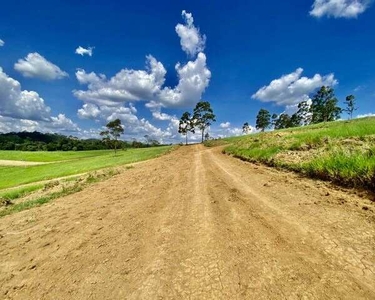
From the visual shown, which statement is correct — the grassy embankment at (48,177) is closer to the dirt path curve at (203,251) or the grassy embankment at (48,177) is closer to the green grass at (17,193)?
the green grass at (17,193)

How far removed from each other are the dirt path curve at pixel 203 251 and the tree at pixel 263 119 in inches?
3540

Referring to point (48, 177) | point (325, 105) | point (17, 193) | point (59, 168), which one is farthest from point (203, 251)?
point (325, 105)

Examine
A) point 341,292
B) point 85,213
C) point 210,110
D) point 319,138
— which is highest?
point 210,110

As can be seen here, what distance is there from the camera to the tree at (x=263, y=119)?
90688 mm

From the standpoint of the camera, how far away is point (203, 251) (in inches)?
140

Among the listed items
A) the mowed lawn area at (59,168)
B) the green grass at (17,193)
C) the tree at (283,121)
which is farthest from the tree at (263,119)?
the green grass at (17,193)

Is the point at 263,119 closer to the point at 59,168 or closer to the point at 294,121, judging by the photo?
the point at 294,121

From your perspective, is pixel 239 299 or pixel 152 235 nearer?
pixel 239 299

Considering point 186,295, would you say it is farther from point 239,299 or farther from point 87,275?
point 87,275

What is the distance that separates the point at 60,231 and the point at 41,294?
2.34 metres

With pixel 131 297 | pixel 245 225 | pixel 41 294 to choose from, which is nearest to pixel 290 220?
pixel 245 225

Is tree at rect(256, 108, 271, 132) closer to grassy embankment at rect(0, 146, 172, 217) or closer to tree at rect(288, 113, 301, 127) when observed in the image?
tree at rect(288, 113, 301, 127)

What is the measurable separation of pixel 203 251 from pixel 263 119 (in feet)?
309

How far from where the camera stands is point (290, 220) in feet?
14.6
